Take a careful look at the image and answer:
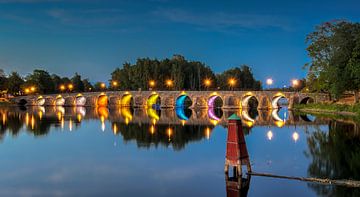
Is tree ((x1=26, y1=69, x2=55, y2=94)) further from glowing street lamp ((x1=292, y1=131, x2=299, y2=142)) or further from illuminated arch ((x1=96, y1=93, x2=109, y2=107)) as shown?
glowing street lamp ((x1=292, y1=131, x2=299, y2=142))

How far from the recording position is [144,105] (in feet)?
327

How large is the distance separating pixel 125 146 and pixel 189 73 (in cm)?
8303

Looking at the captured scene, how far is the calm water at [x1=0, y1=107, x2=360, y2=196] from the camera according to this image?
18109 mm

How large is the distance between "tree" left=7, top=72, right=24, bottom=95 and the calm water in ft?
315

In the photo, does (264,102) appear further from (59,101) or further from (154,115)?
(59,101)

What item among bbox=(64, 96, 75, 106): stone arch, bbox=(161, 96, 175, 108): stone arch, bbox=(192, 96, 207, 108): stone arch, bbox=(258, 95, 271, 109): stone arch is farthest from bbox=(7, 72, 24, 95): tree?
bbox=(258, 95, 271, 109): stone arch

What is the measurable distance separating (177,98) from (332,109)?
41927 millimetres

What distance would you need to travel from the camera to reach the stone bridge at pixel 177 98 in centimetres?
8204

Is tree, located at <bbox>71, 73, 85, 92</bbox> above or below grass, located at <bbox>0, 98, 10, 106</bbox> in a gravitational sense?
above

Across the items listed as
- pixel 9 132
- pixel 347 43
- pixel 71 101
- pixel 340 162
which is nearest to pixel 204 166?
pixel 340 162

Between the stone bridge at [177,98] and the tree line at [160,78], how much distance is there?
6489 millimetres

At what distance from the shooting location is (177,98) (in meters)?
95.6

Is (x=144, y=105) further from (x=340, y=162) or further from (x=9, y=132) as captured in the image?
(x=340, y=162)

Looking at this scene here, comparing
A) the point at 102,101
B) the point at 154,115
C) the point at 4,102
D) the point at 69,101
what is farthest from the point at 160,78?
the point at 4,102
